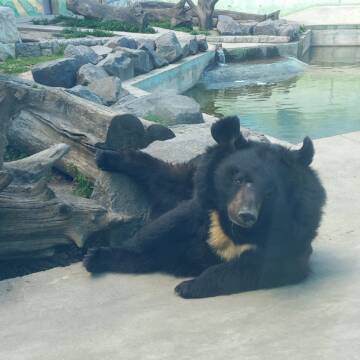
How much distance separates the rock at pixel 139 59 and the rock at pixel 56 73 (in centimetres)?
297

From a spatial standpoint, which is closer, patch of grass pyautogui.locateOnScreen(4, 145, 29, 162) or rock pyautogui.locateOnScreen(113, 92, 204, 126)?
patch of grass pyautogui.locateOnScreen(4, 145, 29, 162)

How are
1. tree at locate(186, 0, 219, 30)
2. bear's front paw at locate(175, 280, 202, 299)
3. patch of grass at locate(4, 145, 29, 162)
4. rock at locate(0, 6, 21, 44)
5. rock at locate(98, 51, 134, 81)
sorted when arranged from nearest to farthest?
1. bear's front paw at locate(175, 280, 202, 299)
2. patch of grass at locate(4, 145, 29, 162)
3. rock at locate(98, 51, 134, 81)
4. rock at locate(0, 6, 21, 44)
5. tree at locate(186, 0, 219, 30)

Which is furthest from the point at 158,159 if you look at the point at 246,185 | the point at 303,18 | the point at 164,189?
the point at 303,18

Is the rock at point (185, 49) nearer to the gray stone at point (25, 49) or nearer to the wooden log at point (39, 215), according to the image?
the gray stone at point (25, 49)

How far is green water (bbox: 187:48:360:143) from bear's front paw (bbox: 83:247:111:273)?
208 inches

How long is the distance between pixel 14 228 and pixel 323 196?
1.72 metres

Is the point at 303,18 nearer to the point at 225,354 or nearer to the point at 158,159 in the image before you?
the point at 158,159

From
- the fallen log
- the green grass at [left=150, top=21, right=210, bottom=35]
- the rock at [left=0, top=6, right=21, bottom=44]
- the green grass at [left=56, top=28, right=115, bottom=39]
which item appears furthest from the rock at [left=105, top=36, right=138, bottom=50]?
the fallen log

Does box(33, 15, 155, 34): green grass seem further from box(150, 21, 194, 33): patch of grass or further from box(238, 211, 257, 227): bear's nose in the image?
box(238, 211, 257, 227): bear's nose

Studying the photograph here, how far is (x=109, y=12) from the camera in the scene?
1928 cm

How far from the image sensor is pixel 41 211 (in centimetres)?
363

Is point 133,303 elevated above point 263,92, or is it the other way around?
point 133,303

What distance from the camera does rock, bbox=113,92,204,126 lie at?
634 cm

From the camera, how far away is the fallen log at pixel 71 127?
4070 millimetres
